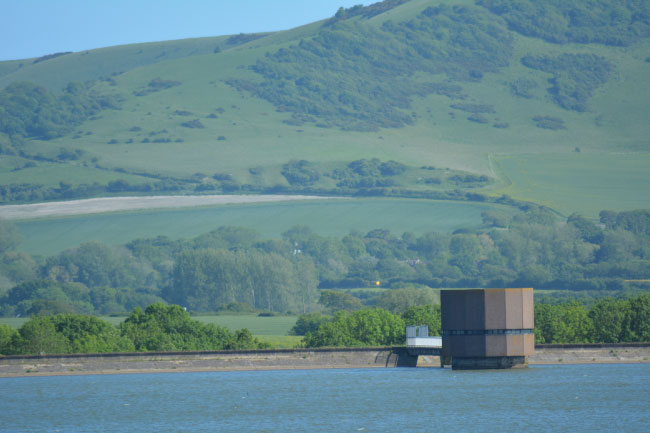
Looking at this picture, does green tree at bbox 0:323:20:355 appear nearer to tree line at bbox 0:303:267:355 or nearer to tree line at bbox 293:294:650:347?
tree line at bbox 0:303:267:355

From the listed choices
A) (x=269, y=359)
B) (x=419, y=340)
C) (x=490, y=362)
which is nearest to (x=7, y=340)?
(x=269, y=359)

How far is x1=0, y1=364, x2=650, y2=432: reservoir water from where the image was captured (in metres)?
76.1

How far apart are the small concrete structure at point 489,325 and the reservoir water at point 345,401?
158cm

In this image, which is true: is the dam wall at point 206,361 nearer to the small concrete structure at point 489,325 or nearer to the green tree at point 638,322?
the small concrete structure at point 489,325

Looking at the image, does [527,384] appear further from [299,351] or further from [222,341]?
[222,341]

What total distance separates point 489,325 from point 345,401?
49.2ft

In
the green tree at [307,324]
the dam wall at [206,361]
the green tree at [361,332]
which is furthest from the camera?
the green tree at [307,324]

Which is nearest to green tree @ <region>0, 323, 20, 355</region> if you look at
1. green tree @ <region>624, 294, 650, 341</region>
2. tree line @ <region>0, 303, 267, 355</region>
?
tree line @ <region>0, 303, 267, 355</region>

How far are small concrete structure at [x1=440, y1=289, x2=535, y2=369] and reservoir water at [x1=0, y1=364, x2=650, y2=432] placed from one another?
1577mm

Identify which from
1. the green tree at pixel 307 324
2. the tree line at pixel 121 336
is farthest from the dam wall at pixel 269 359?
the green tree at pixel 307 324

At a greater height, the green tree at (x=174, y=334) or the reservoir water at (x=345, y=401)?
the reservoir water at (x=345, y=401)

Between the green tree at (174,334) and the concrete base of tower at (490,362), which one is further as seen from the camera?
the green tree at (174,334)

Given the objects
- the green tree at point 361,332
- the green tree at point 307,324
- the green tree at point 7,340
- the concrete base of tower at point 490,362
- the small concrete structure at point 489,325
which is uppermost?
the small concrete structure at point 489,325

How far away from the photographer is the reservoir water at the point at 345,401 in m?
76.1
